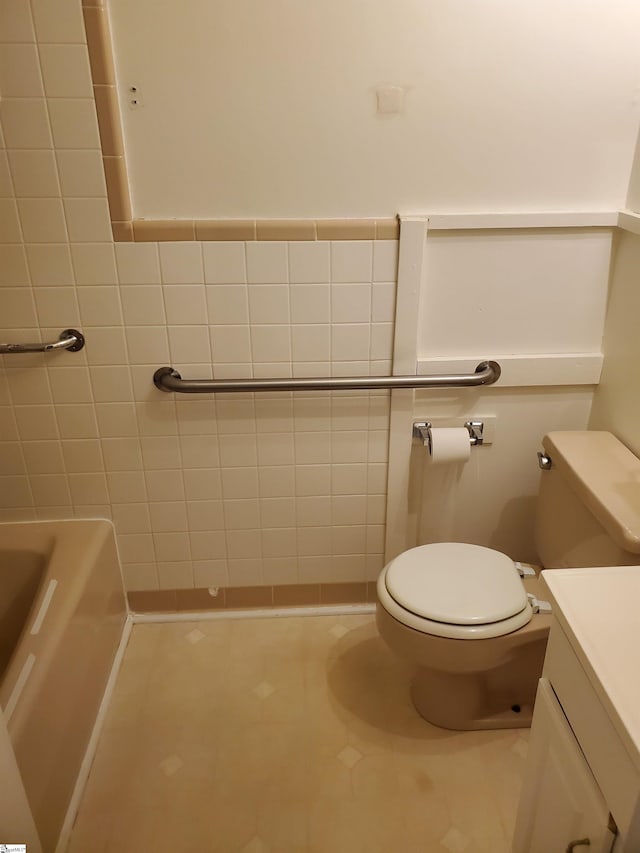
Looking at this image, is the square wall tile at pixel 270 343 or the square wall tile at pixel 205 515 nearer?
the square wall tile at pixel 270 343

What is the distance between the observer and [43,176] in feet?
5.16

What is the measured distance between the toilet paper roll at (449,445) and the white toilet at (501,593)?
216 millimetres

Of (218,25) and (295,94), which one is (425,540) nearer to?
(295,94)

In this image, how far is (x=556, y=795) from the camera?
41.2 inches

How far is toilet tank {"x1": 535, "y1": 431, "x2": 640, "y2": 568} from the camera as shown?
1.40 metres

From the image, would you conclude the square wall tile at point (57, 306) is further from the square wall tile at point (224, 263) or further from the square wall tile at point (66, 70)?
the square wall tile at point (66, 70)

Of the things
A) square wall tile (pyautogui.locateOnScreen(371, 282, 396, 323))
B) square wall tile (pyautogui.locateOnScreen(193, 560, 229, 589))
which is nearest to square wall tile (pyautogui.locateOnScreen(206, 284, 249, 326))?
square wall tile (pyautogui.locateOnScreen(371, 282, 396, 323))

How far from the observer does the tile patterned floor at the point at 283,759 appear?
1.50 metres

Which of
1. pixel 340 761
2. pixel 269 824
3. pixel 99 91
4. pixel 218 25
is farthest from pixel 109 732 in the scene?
pixel 218 25

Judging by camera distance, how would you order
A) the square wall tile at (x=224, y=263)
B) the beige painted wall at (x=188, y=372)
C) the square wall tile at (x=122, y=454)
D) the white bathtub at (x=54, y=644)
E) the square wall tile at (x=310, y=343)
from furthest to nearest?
the square wall tile at (x=122, y=454) < the square wall tile at (x=310, y=343) < the square wall tile at (x=224, y=263) < the beige painted wall at (x=188, y=372) < the white bathtub at (x=54, y=644)

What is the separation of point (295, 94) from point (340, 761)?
5.32ft

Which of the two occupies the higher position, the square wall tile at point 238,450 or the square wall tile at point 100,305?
the square wall tile at point 100,305

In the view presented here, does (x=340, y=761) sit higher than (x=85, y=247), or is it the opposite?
(x=85, y=247)

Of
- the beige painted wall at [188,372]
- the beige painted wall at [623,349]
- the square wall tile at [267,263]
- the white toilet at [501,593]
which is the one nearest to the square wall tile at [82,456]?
the beige painted wall at [188,372]
